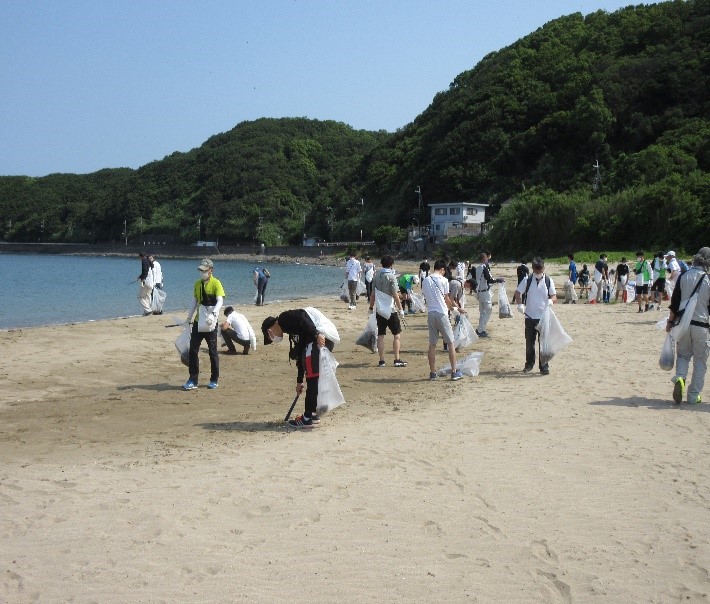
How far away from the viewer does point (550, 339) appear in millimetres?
10516

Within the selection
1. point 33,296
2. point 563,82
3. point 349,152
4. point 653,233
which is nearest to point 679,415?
point 33,296

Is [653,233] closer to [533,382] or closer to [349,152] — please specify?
[533,382]

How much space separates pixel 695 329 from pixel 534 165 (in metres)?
83.2

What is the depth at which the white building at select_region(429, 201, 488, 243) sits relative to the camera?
3113 inches

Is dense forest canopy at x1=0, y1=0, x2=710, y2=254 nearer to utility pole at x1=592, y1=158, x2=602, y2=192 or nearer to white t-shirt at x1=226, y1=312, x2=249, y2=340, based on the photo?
utility pole at x1=592, y1=158, x2=602, y2=192

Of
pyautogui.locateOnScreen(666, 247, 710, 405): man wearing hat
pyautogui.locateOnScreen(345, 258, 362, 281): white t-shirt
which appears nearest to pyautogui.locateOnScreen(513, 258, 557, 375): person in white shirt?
pyautogui.locateOnScreen(666, 247, 710, 405): man wearing hat

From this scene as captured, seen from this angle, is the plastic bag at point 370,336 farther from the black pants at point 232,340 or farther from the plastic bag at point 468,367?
the black pants at point 232,340

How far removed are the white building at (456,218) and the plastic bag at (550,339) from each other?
6834 centimetres

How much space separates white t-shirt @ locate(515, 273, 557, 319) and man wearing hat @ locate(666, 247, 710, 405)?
7.91 ft

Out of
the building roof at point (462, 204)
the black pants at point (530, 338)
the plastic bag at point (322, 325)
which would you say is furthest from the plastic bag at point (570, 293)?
the building roof at point (462, 204)

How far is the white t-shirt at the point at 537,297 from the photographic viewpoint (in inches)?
422

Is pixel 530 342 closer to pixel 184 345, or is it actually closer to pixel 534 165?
pixel 184 345

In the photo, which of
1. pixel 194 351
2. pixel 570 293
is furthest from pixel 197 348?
pixel 570 293

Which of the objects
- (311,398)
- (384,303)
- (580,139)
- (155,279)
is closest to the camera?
(311,398)
